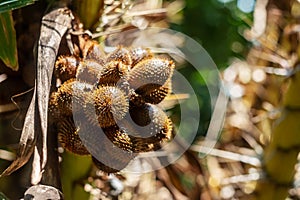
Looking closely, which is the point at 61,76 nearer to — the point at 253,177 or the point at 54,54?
the point at 54,54

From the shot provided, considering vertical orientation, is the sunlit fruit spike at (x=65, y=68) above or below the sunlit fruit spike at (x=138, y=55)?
below

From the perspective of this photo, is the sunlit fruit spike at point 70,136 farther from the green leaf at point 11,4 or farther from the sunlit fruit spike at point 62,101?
the green leaf at point 11,4

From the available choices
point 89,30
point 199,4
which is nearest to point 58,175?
point 89,30

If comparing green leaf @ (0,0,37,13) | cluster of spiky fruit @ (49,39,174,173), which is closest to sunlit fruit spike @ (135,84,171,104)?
cluster of spiky fruit @ (49,39,174,173)

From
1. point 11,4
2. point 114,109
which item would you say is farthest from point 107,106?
point 11,4

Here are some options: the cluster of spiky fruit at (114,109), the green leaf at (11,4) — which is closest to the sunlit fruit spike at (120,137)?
the cluster of spiky fruit at (114,109)

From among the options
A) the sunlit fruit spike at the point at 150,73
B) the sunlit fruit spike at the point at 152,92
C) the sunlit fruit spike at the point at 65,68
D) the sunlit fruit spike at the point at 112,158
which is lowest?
the sunlit fruit spike at the point at 112,158

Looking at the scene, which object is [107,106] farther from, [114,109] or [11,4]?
[11,4]
